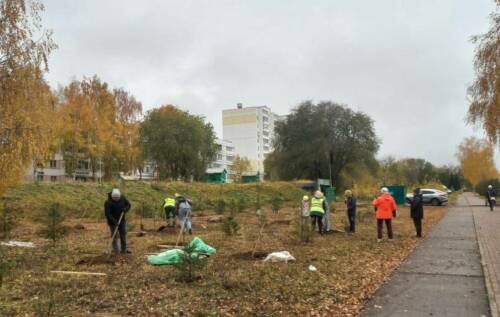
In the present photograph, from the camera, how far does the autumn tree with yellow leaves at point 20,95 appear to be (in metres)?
10.9

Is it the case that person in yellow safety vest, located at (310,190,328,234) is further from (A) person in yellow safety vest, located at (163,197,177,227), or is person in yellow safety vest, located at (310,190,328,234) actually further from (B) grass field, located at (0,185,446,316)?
(A) person in yellow safety vest, located at (163,197,177,227)

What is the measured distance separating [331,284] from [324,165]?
139 feet

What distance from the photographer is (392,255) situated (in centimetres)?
1105

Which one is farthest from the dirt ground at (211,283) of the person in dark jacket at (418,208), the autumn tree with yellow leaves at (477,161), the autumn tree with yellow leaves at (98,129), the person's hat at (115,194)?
the autumn tree with yellow leaves at (477,161)

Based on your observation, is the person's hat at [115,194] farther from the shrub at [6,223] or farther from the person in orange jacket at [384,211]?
the person in orange jacket at [384,211]

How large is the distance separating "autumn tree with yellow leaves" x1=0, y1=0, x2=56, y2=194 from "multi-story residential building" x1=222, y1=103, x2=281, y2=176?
328ft

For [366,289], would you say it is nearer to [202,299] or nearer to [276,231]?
[202,299]

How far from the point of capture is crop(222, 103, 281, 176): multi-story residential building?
113 meters

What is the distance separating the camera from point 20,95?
37.3 feet

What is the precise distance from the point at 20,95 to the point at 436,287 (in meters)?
10.3

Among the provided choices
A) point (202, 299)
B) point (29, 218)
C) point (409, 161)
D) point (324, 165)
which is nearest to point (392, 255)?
point (202, 299)

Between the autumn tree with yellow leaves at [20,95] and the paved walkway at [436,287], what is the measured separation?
884 centimetres

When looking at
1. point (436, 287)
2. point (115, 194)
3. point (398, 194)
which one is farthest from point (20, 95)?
point (398, 194)

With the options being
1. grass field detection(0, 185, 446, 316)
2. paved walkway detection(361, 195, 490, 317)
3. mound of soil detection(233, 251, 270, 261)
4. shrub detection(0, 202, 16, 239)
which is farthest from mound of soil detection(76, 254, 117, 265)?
paved walkway detection(361, 195, 490, 317)
